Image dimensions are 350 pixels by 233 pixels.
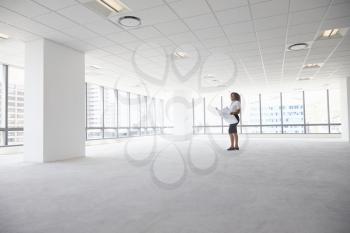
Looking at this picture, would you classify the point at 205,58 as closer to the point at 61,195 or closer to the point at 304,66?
the point at 304,66

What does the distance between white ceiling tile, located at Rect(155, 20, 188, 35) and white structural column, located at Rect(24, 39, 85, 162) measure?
8.78 feet

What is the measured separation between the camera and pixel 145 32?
5344mm

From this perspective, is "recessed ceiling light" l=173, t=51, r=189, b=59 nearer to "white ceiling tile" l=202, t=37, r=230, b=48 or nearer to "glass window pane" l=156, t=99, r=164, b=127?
"white ceiling tile" l=202, t=37, r=230, b=48

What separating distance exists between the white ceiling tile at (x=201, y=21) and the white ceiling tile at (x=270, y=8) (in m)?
0.78

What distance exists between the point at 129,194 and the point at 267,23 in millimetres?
4333

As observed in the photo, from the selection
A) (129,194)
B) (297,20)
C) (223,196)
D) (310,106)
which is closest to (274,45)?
(297,20)

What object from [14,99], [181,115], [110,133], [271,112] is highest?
[14,99]

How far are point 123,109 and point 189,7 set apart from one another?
10.9 metres

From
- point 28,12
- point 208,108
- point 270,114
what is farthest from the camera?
point 208,108

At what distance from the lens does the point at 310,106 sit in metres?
15.2

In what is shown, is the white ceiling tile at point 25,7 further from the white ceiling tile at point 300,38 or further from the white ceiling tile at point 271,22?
the white ceiling tile at point 300,38

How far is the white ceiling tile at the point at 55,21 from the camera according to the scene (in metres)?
4.50

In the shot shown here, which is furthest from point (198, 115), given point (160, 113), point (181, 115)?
point (160, 113)

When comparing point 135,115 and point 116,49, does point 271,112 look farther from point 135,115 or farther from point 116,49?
point 116,49
